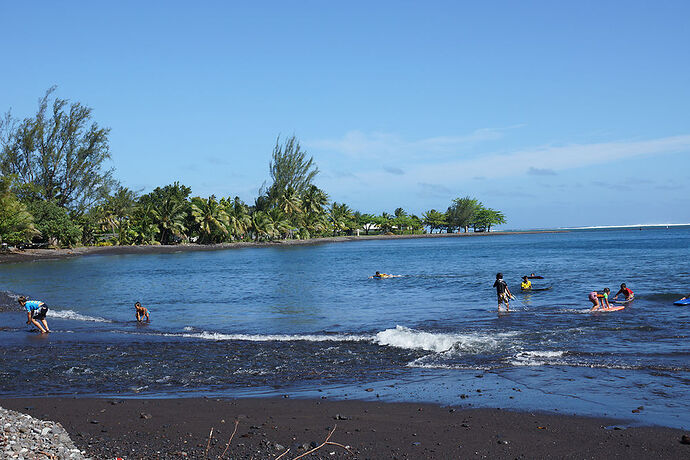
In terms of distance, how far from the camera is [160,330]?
19.1m

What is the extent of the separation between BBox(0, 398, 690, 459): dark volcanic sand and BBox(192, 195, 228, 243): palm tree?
88339 millimetres

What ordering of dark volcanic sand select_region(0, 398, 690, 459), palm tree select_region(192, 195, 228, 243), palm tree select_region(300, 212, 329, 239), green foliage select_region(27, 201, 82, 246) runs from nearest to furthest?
dark volcanic sand select_region(0, 398, 690, 459) → green foliage select_region(27, 201, 82, 246) → palm tree select_region(192, 195, 228, 243) → palm tree select_region(300, 212, 329, 239)

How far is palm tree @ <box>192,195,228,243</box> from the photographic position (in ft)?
313

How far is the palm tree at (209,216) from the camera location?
95.4m

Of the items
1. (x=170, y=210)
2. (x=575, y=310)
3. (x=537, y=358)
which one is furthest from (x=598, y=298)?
(x=170, y=210)

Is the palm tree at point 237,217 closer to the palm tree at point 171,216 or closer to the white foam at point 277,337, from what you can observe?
the palm tree at point 171,216

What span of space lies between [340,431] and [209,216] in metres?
91.9

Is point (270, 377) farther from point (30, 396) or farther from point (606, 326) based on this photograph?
point (606, 326)

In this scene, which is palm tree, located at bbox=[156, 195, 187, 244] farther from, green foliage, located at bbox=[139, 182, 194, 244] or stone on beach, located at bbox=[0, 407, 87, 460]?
stone on beach, located at bbox=[0, 407, 87, 460]

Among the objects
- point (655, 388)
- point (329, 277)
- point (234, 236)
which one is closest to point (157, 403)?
point (655, 388)

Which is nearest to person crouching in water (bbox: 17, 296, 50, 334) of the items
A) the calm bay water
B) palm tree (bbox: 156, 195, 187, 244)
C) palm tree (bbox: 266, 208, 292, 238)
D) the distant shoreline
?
the calm bay water

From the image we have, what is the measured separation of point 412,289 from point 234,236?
78885 mm

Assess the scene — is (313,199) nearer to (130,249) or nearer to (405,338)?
(130,249)

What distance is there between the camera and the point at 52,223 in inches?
2758
